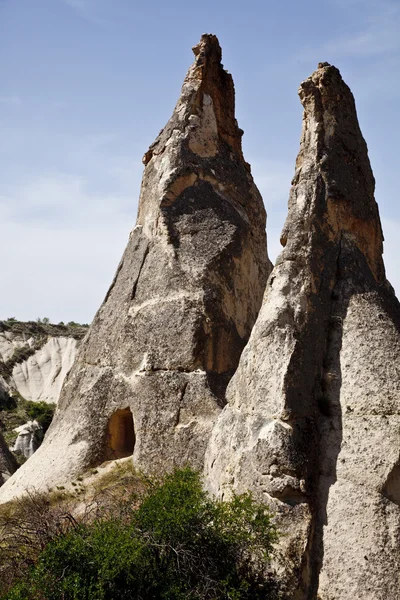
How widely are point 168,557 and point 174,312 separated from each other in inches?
207

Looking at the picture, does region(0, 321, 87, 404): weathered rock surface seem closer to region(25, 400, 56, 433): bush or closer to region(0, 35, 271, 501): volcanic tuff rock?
region(25, 400, 56, 433): bush

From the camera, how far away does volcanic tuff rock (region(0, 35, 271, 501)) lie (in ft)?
44.0

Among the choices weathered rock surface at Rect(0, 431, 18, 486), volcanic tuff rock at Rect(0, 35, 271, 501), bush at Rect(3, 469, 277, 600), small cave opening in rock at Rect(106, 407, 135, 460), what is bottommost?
bush at Rect(3, 469, 277, 600)

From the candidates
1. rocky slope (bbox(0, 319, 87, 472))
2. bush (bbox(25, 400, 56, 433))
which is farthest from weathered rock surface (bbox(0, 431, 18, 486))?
rocky slope (bbox(0, 319, 87, 472))

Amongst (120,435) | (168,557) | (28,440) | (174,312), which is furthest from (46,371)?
(168,557)

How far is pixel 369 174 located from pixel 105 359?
5.49 meters

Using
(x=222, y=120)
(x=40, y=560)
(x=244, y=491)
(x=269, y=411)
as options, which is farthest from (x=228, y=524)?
(x=222, y=120)

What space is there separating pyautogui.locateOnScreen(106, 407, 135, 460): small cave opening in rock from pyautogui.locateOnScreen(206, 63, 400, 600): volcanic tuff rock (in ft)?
10.0

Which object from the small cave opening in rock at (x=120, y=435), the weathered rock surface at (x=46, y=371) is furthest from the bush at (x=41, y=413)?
the small cave opening in rock at (x=120, y=435)

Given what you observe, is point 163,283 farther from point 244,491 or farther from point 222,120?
point 244,491

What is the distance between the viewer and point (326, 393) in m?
10.7

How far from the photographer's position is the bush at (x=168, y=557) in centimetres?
921

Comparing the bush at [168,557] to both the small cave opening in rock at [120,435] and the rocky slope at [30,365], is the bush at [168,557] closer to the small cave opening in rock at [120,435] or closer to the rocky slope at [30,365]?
the small cave opening in rock at [120,435]

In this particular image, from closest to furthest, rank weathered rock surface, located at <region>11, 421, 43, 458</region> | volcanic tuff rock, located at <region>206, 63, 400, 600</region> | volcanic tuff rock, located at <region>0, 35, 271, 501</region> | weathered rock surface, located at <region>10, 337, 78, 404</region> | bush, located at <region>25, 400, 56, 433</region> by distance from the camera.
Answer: volcanic tuff rock, located at <region>206, 63, 400, 600</region>, volcanic tuff rock, located at <region>0, 35, 271, 501</region>, weathered rock surface, located at <region>11, 421, 43, 458</region>, bush, located at <region>25, 400, 56, 433</region>, weathered rock surface, located at <region>10, 337, 78, 404</region>
